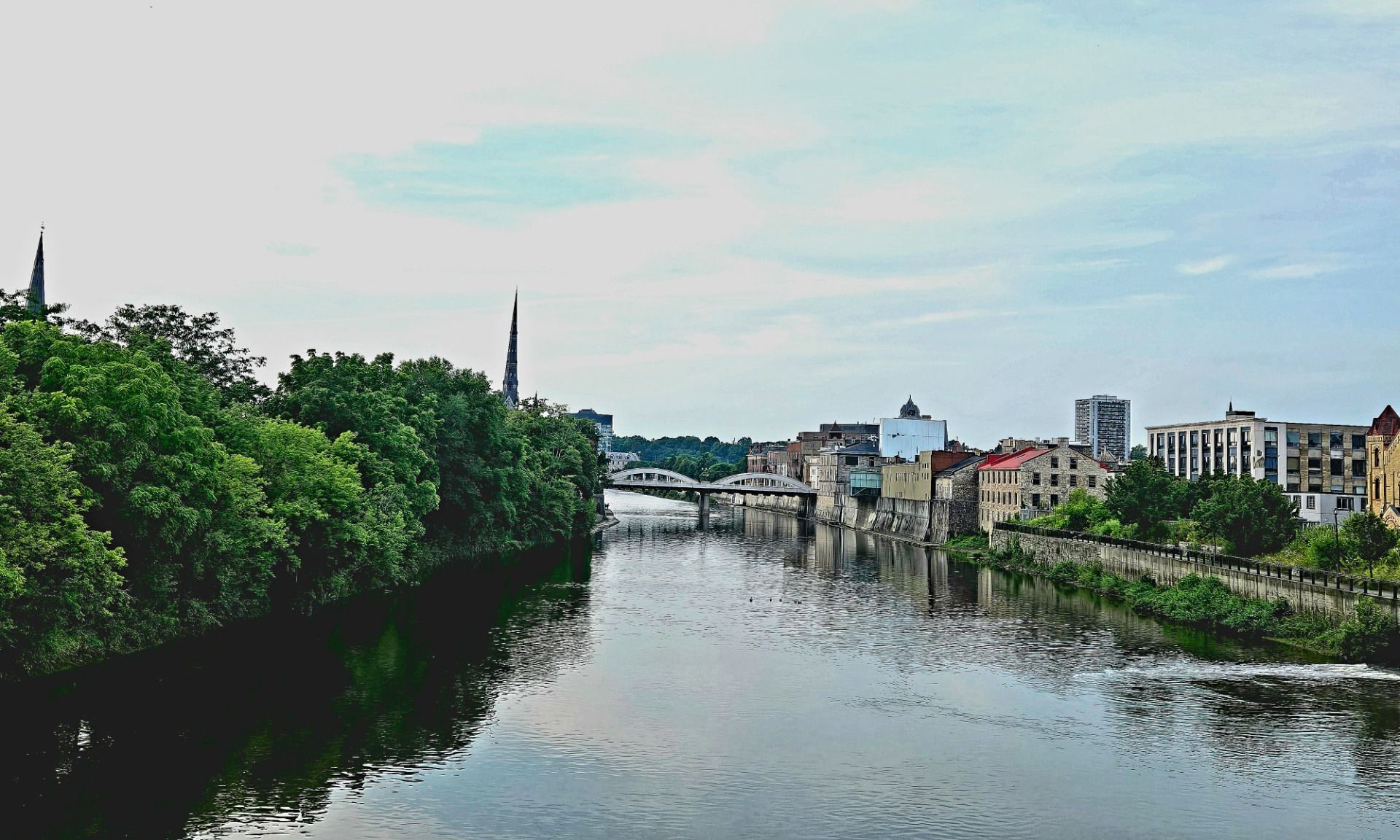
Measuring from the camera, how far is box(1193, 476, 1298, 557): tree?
Answer: 198 feet

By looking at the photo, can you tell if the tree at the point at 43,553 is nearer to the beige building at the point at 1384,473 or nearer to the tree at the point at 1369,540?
the tree at the point at 1369,540

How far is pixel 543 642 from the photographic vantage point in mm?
47875

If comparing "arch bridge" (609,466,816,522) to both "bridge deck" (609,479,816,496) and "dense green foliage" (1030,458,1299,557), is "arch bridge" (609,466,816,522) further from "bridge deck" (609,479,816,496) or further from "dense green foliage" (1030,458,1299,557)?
"dense green foliage" (1030,458,1299,557)

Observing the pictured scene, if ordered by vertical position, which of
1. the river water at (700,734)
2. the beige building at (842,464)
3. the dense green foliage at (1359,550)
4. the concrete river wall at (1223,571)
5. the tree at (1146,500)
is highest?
the beige building at (842,464)

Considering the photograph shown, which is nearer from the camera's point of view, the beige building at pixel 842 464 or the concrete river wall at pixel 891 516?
the concrete river wall at pixel 891 516

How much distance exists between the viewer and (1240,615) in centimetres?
5109

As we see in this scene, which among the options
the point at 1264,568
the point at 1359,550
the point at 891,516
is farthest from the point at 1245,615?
the point at 891,516

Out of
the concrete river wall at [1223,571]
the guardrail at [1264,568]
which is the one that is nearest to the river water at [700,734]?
the concrete river wall at [1223,571]

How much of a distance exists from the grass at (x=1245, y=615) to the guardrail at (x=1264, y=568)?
87 centimetres

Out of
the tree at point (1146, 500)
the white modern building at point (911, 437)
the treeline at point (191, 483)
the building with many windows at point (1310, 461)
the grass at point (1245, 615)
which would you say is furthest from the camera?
the white modern building at point (911, 437)

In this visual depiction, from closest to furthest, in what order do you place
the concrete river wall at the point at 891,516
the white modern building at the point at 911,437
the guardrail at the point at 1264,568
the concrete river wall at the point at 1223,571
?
the guardrail at the point at 1264,568 < the concrete river wall at the point at 1223,571 < the concrete river wall at the point at 891,516 < the white modern building at the point at 911,437

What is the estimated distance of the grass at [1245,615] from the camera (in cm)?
4238

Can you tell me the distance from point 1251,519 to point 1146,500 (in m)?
16.7

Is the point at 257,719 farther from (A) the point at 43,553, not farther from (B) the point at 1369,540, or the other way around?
(B) the point at 1369,540
